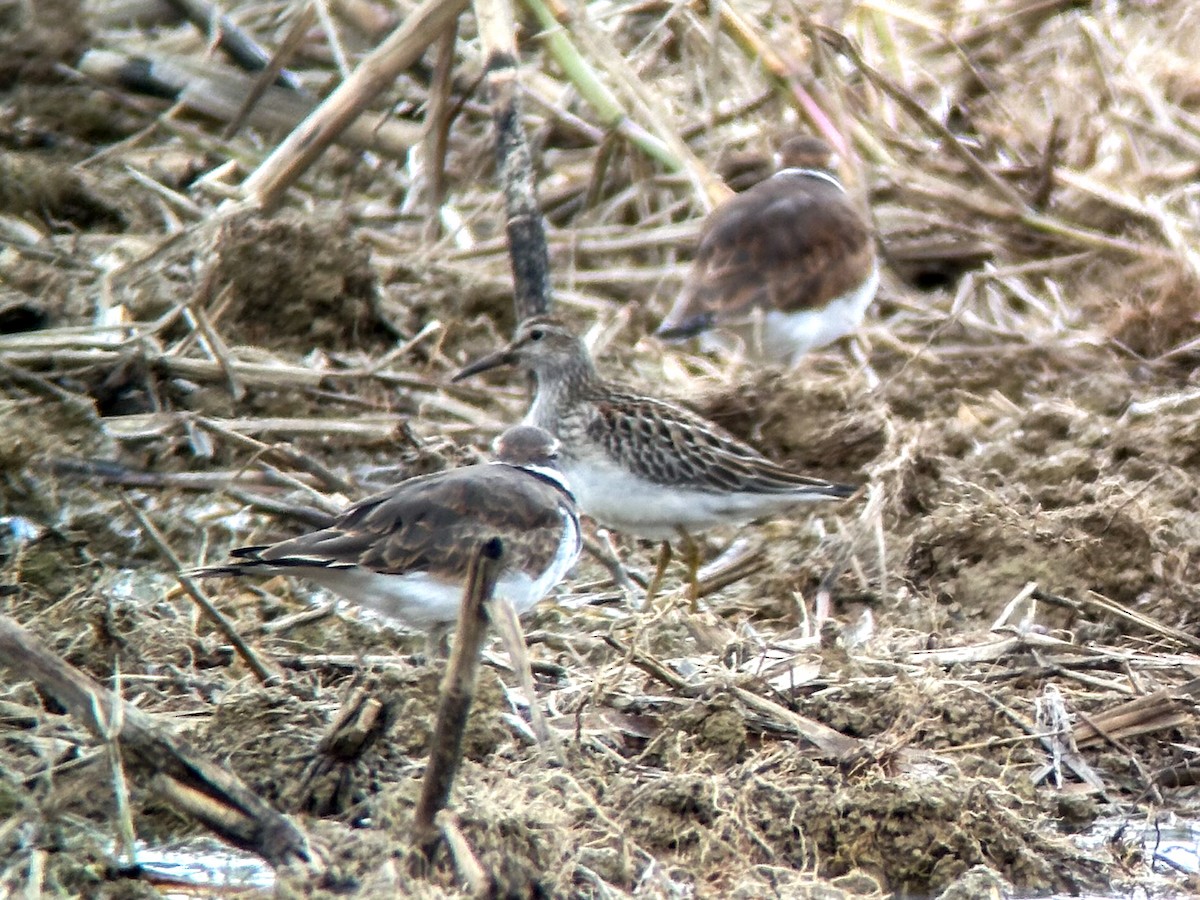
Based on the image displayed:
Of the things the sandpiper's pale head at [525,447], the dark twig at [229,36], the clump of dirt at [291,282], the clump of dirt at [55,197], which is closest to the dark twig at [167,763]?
the sandpiper's pale head at [525,447]

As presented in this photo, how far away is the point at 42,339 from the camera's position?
20.5ft

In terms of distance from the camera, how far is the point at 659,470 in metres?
5.82

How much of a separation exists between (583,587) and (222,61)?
4331 mm

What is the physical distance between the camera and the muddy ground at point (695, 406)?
153 inches

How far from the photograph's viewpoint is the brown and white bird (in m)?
7.02

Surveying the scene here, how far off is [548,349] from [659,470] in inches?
29.2

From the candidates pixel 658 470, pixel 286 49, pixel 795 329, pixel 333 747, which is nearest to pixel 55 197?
pixel 286 49

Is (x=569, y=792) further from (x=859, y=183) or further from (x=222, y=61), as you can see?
(x=222, y=61)

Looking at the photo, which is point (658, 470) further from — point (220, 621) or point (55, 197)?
point (55, 197)

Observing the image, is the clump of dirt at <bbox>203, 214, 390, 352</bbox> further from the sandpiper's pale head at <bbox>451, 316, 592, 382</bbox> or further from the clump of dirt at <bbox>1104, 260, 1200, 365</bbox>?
the clump of dirt at <bbox>1104, 260, 1200, 365</bbox>

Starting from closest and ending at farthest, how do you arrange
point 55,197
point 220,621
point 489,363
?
point 220,621 < point 489,363 < point 55,197

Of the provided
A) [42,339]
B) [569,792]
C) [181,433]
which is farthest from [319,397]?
[569,792]

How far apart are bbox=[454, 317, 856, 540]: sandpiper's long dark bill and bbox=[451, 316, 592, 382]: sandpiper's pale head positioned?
137 millimetres

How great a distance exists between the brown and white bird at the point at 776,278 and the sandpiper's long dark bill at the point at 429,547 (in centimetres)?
207
